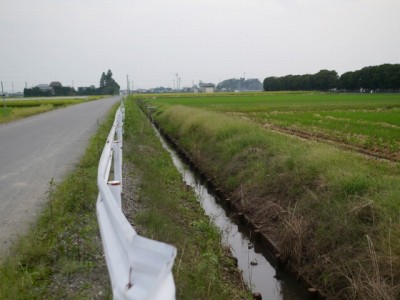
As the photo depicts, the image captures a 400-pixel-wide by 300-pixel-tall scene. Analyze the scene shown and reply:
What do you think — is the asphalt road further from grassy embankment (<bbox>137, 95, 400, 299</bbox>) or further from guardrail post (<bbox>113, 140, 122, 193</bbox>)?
grassy embankment (<bbox>137, 95, 400, 299</bbox>)

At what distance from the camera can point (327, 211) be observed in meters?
6.38

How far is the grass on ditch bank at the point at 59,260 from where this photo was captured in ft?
11.2

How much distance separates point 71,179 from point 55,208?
1774 millimetres

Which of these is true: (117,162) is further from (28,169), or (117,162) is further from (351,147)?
(351,147)

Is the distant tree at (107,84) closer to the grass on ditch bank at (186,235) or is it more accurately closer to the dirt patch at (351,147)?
the dirt patch at (351,147)

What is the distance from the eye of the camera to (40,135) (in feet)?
53.3

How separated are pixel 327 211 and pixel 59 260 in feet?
14.1

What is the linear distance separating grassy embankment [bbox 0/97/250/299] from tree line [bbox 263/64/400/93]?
86123mm

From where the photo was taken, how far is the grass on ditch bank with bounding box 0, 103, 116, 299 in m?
3.40

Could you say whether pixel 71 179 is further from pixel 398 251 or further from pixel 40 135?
pixel 40 135

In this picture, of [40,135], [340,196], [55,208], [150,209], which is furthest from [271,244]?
[40,135]

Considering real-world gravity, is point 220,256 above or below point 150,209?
below

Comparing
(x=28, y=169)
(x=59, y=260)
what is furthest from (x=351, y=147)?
(x=59, y=260)

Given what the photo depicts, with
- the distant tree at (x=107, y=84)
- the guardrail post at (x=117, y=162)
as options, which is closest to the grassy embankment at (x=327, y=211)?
the guardrail post at (x=117, y=162)
